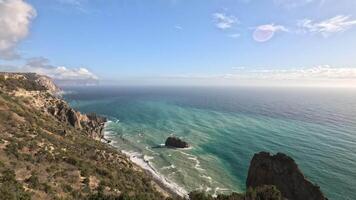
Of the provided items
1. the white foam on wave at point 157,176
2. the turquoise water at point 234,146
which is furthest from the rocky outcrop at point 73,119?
the white foam on wave at point 157,176

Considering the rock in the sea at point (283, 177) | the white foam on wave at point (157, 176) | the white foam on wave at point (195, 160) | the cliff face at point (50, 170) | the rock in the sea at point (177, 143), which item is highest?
the cliff face at point (50, 170)

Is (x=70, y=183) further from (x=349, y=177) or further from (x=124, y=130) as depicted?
(x=124, y=130)

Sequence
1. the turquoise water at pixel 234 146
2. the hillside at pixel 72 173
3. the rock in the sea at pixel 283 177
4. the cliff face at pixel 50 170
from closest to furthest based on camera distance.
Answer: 1. the cliff face at pixel 50 170
2. the hillside at pixel 72 173
3. the rock in the sea at pixel 283 177
4. the turquoise water at pixel 234 146

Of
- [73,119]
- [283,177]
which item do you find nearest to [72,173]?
[283,177]

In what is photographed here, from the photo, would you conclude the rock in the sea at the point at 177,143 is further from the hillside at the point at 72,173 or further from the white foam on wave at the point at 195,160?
the hillside at the point at 72,173

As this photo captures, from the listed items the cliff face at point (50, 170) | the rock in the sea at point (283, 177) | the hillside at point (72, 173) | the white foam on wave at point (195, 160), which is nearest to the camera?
the cliff face at point (50, 170)

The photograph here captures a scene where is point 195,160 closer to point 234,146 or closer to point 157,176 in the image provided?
point 157,176

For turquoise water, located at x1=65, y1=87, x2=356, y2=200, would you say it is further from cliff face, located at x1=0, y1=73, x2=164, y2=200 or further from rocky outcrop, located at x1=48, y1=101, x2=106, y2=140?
cliff face, located at x1=0, y1=73, x2=164, y2=200

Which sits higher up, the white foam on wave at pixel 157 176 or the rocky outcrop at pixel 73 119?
the rocky outcrop at pixel 73 119
